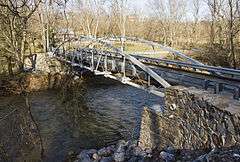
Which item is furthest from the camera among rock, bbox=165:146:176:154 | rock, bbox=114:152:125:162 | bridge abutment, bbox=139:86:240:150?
rock, bbox=114:152:125:162

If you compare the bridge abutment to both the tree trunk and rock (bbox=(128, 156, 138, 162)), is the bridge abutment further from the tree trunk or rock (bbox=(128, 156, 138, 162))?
the tree trunk

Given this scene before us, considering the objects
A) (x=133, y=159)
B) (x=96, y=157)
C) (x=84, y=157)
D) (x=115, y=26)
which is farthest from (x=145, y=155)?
(x=115, y=26)

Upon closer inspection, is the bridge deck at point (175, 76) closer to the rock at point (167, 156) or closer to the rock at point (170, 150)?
the rock at point (170, 150)

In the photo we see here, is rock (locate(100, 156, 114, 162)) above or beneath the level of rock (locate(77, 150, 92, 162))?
above

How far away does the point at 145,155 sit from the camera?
33.2 feet

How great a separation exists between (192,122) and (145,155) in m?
2.37

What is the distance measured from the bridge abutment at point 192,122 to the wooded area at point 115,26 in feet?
18.5

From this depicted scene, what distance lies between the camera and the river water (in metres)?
13.4

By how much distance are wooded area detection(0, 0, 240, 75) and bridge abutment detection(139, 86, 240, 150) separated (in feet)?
18.5

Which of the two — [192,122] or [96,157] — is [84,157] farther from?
[192,122]

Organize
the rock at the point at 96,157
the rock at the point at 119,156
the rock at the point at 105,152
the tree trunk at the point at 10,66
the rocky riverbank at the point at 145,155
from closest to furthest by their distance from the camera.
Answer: the rocky riverbank at the point at 145,155 → the rock at the point at 119,156 → the rock at the point at 96,157 → the rock at the point at 105,152 → the tree trunk at the point at 10,66

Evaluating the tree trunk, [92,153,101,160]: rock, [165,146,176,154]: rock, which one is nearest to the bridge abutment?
[165,146,176,154]: rock

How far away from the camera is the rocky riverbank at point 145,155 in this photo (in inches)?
241

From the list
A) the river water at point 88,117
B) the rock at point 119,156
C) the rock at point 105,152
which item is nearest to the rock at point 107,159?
the rock at point 119,156
